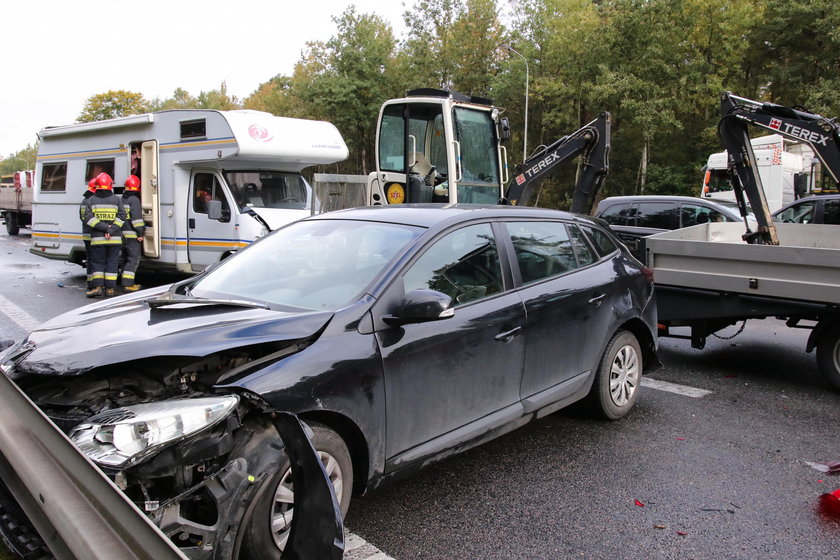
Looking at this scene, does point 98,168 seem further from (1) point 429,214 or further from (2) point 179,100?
(2) point 179,100

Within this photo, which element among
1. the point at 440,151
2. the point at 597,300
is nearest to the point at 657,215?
the point at 440,151

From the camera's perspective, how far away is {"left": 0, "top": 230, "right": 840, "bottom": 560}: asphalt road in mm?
3320

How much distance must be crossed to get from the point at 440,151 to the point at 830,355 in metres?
6.99

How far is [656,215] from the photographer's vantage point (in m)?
11.4

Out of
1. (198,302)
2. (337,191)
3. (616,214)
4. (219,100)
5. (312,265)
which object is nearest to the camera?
(198,302)

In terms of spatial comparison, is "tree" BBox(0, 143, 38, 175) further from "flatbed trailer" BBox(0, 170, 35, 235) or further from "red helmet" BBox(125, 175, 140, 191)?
"red helmet" BBox(125, 175, 140, 191)

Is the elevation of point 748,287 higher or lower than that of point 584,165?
lower

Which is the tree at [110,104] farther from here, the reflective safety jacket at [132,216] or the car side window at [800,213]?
the car side window at [800,213]

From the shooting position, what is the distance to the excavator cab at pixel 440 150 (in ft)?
36.1

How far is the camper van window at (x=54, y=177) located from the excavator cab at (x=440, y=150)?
646cm

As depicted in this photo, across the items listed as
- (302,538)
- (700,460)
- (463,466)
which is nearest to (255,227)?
(463,466)

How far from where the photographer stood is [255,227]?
34.6ft

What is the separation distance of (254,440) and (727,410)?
4.31 m

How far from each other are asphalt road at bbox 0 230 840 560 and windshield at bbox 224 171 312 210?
23.7ft
